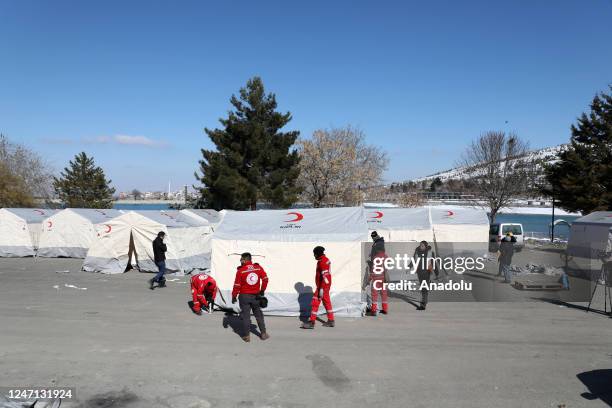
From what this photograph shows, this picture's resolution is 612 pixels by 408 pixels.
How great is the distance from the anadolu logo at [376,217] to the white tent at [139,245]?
22.9ft

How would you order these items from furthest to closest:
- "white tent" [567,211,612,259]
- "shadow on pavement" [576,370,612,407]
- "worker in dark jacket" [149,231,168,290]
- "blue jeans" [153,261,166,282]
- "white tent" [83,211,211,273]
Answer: "white tent" [567,211,612,259]
"white tent" [83,211,211,273]
"worker in dark jacket" [149,231,168,290]
"blue jeans" [153,261,166,282]
"shadow on pavement" [576,370,612,407]

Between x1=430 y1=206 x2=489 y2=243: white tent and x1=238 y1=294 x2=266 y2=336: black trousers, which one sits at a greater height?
x1=430 y1=206 x2=489 y2=243: white tent

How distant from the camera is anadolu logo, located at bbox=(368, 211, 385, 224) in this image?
16.9m

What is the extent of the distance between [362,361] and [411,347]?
119 centimetres

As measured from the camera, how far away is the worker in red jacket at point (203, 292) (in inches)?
417

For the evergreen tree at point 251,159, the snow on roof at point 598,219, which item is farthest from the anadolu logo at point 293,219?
the evergreen tree at point 251,159

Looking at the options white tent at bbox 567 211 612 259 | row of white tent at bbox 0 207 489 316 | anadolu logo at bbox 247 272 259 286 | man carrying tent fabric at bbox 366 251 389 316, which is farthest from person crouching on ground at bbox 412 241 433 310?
white tent at bbox 567 211 612 259

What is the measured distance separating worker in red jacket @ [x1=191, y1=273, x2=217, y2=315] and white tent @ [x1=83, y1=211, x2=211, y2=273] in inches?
284

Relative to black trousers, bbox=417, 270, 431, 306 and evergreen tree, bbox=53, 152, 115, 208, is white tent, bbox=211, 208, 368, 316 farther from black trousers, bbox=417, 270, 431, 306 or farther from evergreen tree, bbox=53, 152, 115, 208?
evergreen tree, bbox=53, 152, 115, 208

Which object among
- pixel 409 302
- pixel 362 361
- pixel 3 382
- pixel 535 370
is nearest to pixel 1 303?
pixel 3 382

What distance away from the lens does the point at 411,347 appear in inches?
311

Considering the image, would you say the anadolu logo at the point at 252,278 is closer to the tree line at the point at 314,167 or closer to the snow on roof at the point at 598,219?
the snow on roof at the point at 598,219

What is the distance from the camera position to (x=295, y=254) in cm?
1075

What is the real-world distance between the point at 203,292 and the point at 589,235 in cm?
1741
